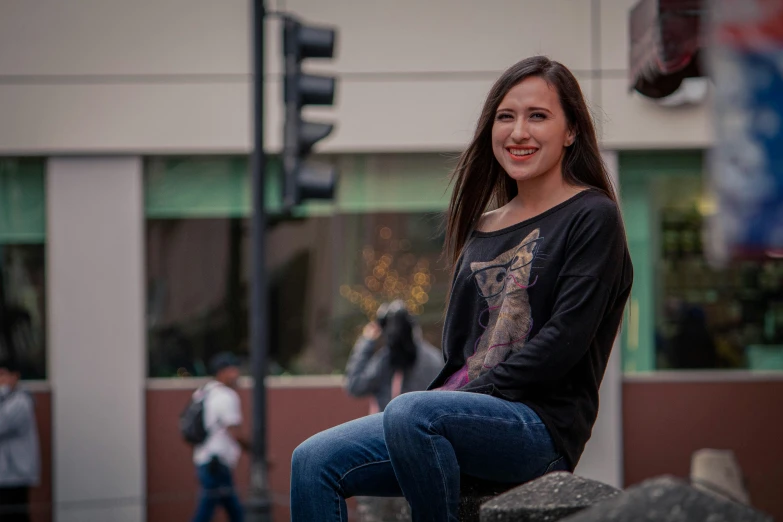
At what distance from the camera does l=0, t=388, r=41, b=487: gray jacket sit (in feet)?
35.3

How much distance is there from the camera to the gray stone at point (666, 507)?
99.9 inches

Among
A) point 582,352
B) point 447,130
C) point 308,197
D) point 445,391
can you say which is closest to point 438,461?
point 445,391

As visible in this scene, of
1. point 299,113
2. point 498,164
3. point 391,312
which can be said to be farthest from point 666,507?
point 391,312

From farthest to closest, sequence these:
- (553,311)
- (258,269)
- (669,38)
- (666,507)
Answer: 1. (258,269)
2. (669,38)
3. (553,311)
4. (666,507)

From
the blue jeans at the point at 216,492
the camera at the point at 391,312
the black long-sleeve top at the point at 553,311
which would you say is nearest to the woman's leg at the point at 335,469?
the black long-sleeve top at the point at 553,311

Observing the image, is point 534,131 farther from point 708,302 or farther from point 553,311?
point 708,302

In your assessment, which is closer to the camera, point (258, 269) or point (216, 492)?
point (258, 269)

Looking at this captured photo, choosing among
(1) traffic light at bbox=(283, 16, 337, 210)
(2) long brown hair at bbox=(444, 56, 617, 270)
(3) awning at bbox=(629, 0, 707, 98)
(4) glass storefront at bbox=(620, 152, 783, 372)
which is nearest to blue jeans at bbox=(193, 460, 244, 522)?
(1) traffic light at bbox=(283, 16, 337, 210)

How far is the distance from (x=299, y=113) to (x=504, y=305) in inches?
200

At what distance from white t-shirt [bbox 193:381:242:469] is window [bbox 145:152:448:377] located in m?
2.03

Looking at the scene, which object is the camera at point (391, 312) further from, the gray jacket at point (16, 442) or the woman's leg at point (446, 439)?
the woman's leg at point (446, 439)

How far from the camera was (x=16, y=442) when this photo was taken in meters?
10.8

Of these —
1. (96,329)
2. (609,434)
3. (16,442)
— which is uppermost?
(96,329)

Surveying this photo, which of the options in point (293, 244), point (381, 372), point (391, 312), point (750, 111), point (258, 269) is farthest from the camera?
point (293, 244)
